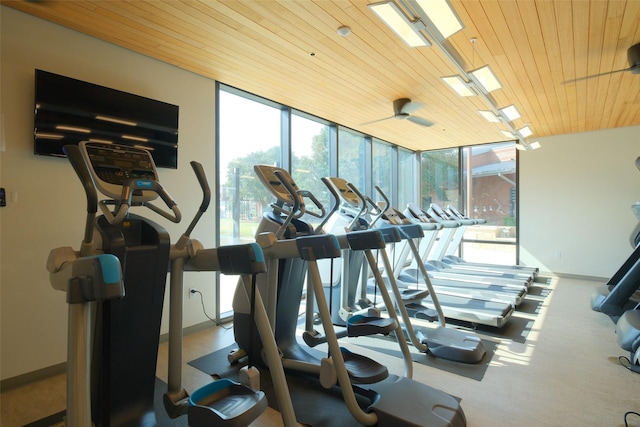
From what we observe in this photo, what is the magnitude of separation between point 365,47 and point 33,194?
309 centimetres

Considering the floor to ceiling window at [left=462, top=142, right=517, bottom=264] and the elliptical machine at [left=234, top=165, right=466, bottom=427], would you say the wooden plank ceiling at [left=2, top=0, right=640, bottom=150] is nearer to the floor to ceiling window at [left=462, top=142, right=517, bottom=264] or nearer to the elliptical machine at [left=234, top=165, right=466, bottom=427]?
the elliptical machine at [left=234, top=165, right=466, bottom=427]

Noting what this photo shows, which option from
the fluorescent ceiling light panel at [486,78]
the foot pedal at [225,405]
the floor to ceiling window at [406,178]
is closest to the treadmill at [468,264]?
the floor to ceiling window at [406,178]

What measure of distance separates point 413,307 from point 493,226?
14.9ft

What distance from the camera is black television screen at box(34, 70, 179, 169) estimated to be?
2.65 m

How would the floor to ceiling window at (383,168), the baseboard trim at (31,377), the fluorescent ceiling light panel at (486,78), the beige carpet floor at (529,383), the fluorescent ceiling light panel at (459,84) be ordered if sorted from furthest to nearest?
the floor to ceiling window at (383,168)
the fluorescent ceiling light panel at (459,84)
the fluorescent ceiling light panel at (486,78)
the baseboard trim at (31,377)
the beige carpet floor at (529,383)

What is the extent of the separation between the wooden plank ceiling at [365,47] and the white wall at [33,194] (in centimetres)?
18

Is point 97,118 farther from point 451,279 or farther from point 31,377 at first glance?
point 451,279

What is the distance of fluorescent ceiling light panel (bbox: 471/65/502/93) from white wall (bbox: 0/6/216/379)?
3.41 m

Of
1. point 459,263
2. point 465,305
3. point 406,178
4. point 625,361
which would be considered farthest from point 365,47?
point 406,178

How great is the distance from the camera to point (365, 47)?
316 cm

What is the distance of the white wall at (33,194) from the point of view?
2.54 meters

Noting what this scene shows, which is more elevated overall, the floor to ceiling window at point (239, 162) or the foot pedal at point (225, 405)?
the floor to ceiling window at point (239, 162)

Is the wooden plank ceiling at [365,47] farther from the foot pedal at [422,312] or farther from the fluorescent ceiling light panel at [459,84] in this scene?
the foot pedal at [422,312]

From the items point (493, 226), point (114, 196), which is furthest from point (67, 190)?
point (493, 226)
